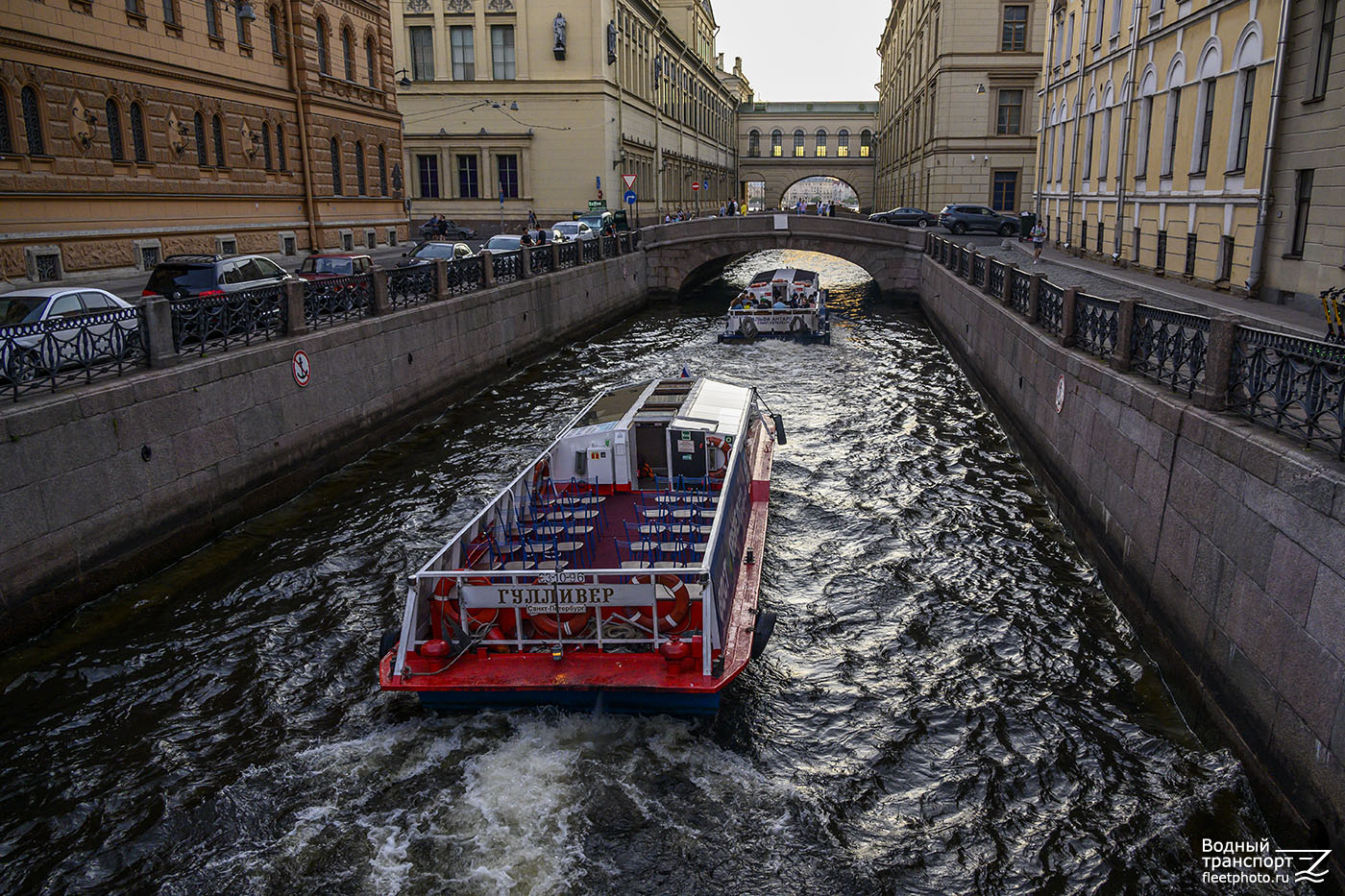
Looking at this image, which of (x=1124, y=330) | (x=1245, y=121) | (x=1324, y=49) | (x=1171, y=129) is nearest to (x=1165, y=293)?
(x=1245, y=121)

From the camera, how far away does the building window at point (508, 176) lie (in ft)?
170

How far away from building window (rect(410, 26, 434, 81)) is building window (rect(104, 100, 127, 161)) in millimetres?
28310

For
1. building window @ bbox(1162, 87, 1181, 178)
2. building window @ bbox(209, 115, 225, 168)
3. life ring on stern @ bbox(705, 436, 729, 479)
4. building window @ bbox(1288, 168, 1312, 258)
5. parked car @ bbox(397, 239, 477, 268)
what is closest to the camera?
life ring on stern @ bbox(705, 436, 729, 479)

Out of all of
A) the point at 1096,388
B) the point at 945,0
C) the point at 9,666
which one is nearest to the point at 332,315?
the point at 9,666

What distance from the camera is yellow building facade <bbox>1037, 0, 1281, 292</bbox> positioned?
2061 centimetres

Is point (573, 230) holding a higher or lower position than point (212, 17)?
lower

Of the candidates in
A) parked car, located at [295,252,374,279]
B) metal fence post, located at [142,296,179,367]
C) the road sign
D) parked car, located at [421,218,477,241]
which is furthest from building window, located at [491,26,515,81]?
metal fence post, located at [142,296,179,367]

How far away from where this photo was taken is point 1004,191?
178 feet

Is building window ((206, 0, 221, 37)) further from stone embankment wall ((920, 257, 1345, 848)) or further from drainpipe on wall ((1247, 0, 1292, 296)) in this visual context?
drainpipe on wall ((1247, 0, 1292, 296))

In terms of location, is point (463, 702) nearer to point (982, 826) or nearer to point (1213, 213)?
point (982, 826)

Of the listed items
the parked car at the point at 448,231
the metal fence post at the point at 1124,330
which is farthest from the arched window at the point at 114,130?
the metal fence post at the point at 1124,330

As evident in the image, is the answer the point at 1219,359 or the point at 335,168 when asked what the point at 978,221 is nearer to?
the point at 335,168

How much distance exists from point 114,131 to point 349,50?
1401cm

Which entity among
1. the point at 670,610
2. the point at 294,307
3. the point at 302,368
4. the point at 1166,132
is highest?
the point at 1166,132
